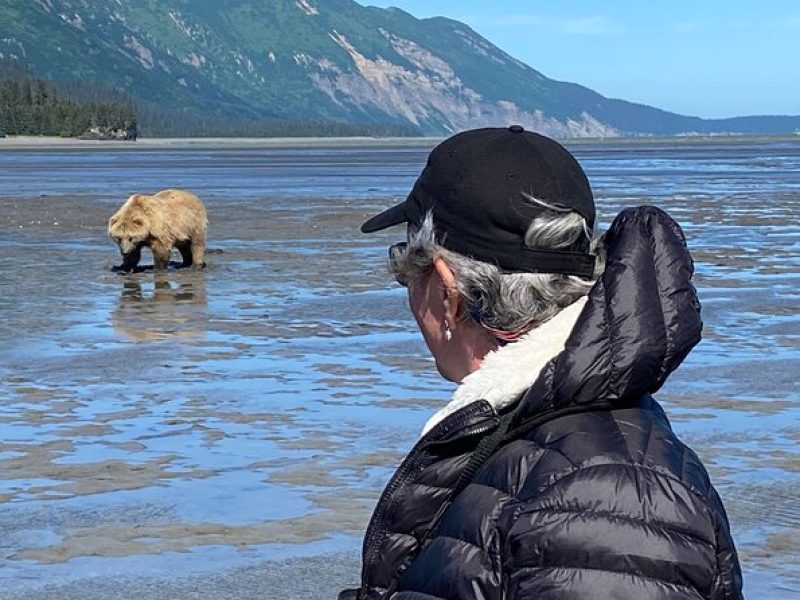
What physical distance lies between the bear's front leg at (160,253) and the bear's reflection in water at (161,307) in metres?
0.28

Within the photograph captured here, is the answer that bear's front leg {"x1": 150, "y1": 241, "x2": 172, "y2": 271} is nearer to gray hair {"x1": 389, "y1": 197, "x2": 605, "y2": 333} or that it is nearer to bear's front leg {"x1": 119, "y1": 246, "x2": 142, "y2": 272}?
bear's front leg {"x1": 119, "y1": 246, "x2": 142, "y2": 272}

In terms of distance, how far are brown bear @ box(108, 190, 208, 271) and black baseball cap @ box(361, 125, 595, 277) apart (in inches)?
611

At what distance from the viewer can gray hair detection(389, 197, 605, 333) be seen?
2275 millimetres

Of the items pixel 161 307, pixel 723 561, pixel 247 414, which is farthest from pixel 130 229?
pixel 723 561

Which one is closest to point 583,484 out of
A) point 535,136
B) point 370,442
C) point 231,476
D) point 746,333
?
point 535,136

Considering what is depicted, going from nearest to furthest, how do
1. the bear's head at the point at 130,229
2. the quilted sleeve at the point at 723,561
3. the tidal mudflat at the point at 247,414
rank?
1. the quilted sleeve at the point at 723,561
2. the tidal mudflat at the point at 247,414
3. the bear's head at the point at 130,229

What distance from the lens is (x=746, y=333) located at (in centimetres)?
1230

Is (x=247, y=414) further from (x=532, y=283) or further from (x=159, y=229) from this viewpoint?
(x=159, y=229)

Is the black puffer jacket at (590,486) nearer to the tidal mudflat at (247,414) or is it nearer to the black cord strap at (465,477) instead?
the black cord strap at (465,477)

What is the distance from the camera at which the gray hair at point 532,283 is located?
228cm

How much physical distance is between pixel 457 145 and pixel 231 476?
5234 mm

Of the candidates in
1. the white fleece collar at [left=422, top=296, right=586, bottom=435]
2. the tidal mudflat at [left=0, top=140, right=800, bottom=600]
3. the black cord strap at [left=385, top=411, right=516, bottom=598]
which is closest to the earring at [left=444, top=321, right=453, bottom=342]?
the white fleece collar at [left=422, top=296, right=586, bottom=435]

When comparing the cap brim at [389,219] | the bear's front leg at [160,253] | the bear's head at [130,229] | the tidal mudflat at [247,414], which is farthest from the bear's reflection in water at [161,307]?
the cap brim at [389,219]

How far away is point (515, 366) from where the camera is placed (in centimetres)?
223
